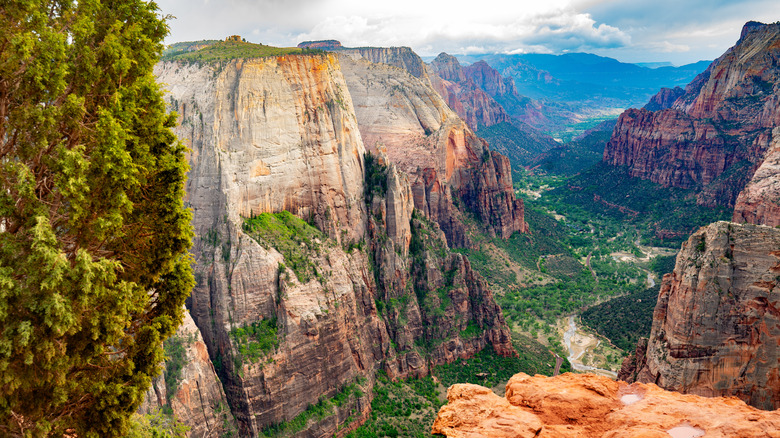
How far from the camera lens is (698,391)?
33.1 meters

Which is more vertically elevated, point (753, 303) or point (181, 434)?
point (753, 303)

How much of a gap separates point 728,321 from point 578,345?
54.5 meters

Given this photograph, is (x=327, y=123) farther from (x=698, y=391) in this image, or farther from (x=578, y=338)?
(x=578, y=338)

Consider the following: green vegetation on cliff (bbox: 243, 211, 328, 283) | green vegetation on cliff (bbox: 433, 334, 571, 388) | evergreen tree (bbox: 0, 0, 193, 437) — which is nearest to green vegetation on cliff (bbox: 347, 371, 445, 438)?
green vegetation on cliff (bbox: 433, 334, 571, 388)

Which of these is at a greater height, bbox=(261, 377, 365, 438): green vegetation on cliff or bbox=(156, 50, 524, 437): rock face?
bbox=(156, 50, 524, 437): rock face

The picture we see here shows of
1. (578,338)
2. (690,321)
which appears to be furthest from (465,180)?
(690,321)

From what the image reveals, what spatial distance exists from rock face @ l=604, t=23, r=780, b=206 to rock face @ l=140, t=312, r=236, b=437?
450ft

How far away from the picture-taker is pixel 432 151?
102625 mm

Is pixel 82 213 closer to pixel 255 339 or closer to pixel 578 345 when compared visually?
pixel 255 339

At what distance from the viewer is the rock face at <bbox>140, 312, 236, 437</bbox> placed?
39.7 meters

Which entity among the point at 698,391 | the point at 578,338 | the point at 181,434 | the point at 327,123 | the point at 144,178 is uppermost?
the point at 327,123

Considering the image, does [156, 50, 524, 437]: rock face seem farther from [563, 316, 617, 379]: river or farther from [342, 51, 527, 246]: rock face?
[342, 51, 527, 246]: rock face

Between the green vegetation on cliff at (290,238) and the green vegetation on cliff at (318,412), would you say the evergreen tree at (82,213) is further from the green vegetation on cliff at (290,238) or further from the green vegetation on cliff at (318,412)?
the green vegetation on cliff at (318,412)

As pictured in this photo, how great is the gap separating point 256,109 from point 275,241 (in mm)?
16202
